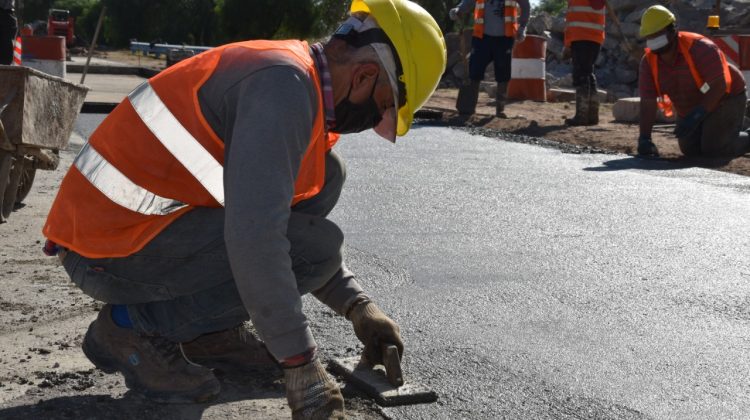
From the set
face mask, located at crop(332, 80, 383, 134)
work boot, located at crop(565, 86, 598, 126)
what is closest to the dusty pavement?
face mask, located at crop(332, 80, 383, 134)

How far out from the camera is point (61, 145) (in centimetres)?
618

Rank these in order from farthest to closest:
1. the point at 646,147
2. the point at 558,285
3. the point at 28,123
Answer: the point at 646,147, the point at 28,123, the point at 558,285

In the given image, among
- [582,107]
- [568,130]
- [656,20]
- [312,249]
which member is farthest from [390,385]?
[582,107]

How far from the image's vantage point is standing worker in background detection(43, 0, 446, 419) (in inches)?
103

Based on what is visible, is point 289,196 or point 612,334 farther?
point 612,334

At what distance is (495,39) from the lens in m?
13.1

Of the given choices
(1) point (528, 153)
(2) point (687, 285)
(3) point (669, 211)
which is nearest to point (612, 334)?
(2) point (687, 285)

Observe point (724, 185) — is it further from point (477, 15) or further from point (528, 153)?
point (477, 15)

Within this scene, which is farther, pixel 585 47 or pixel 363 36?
pixel 585 47

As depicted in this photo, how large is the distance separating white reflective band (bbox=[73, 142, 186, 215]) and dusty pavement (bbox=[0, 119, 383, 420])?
0.57 metres

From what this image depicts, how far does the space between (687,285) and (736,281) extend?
257mm

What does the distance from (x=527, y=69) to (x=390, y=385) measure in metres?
13.4

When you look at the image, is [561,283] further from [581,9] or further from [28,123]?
[581,9]

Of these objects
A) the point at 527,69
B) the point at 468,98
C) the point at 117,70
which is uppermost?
the point at 527,69
